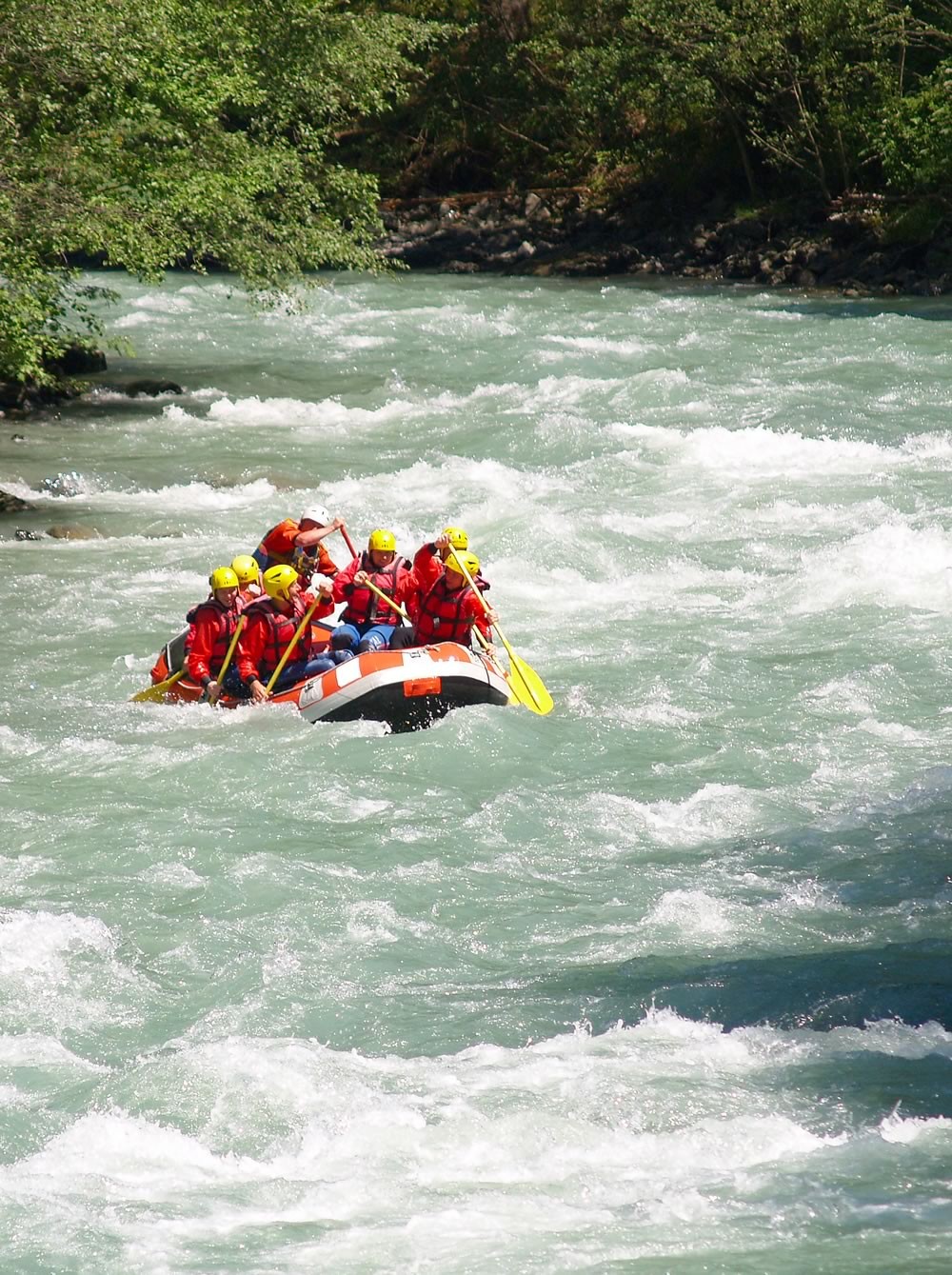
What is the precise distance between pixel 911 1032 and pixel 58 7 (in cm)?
1196

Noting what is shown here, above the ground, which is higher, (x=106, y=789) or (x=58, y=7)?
(x=58, y=7)

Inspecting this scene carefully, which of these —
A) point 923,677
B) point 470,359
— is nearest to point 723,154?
point 470,359

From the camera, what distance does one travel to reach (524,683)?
10016 millimetres

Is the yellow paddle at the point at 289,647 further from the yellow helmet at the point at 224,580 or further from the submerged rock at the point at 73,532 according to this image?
the submerged rock at the point at 73,532

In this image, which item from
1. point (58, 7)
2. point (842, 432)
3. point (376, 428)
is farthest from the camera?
point (376, 428)

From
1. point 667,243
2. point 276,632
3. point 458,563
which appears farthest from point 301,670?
point 667,243

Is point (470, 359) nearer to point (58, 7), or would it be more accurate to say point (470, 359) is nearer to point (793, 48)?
point (58, 7)

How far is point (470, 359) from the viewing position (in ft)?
72.7

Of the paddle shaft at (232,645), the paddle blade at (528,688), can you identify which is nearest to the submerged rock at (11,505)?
the paddle shaft at (232,645)

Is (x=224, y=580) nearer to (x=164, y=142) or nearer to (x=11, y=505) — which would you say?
(x=11, y=505)

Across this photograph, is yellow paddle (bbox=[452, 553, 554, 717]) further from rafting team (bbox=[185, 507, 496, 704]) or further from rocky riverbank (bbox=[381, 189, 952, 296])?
rocky riverbank (bbox=[381, 189, 952, 296])

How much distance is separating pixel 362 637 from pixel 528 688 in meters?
1.24

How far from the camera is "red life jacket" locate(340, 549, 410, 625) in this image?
10664mm

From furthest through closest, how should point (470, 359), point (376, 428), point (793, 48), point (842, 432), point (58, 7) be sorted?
point (793, 48) → point (470, 359) → point (376, 428) → point (842, 432) → point (58, 7)
